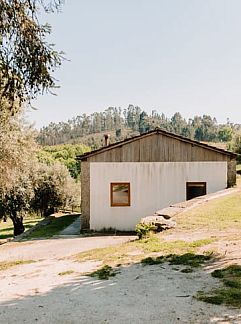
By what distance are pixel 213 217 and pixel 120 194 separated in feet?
31.3

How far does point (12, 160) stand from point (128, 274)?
1366 cm

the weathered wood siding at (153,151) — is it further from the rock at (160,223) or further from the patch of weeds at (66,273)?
the patch of weeds at (66,273)

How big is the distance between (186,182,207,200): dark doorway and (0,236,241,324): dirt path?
47.2 feet

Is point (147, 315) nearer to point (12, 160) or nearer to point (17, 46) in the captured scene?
point (17, 46)

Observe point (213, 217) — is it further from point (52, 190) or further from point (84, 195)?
point (52, 190)

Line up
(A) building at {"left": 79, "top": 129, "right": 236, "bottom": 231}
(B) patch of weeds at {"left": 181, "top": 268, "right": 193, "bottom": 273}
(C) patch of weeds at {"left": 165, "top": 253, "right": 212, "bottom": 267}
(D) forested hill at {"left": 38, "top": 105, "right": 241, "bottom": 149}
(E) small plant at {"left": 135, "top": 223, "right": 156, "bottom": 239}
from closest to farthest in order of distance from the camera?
(B) patch of weeds at {"left": 181, "top": 268, "right": 193, "bottom": 273}, (C) patch of weeds at {"left": 165, "top": 253, "right": 212, "bottom": 267}, (E) small plant at {"left": 135, "top": 223, "right": 156, "bottom": 239}, (A) building at {"left": 79, "top": 129, "right": 236, "bottom": 231}, (D) forested hill at {"left": 38, "top": 105, "right": 241, "bottom": 149}

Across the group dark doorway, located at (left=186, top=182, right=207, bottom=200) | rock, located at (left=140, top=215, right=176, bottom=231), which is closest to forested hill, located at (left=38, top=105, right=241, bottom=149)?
dark doorway, located at (left=186, top=182, right=207, bottom=200)

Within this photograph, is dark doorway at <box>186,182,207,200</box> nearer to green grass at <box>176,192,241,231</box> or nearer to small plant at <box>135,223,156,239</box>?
green grass at <box>176,192,241,231</box>

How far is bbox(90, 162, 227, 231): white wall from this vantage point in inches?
829

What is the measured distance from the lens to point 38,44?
750 centimetres

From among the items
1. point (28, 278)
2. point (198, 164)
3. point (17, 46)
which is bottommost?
point (28, 278)

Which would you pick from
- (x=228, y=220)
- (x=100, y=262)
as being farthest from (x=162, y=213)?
(x=100, y=262)

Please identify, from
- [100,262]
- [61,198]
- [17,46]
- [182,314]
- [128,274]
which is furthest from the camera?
[61,198]

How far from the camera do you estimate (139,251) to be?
859cm
